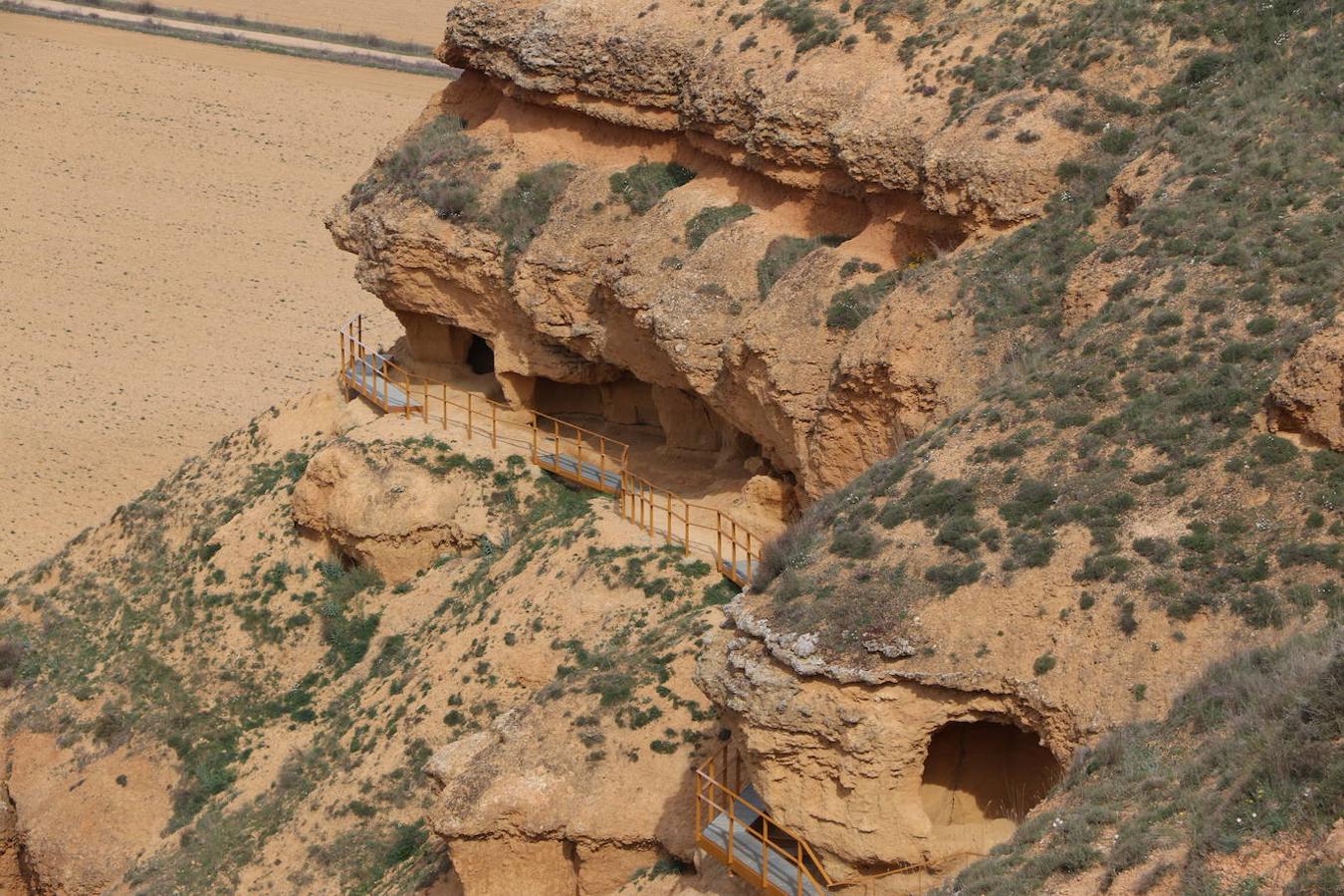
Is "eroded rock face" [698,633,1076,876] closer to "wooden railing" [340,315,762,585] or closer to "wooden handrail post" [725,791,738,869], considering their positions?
"wooden handrail post" [725,791,738,869]

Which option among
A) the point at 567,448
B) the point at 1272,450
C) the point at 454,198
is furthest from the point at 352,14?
the point at 1272,450

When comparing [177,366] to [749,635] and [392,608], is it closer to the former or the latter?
[392,608]

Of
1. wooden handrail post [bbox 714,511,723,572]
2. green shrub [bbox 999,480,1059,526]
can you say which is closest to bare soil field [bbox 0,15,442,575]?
wooden handrail post [bbox 714,511,723,572]

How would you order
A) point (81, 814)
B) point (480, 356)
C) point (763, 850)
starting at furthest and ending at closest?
1. point (480, 356)
2. point (81, 814)
3. point (763, 850)

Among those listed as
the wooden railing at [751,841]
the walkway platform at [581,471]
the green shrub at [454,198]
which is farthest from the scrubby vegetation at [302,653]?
the green shrub at [454,198]

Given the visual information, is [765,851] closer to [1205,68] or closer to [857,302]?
[857,302]

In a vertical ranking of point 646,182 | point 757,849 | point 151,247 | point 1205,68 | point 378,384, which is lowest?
point 151,247

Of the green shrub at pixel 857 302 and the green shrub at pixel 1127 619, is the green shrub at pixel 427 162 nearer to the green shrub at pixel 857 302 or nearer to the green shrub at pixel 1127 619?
the green shrub at pixel 857 302
